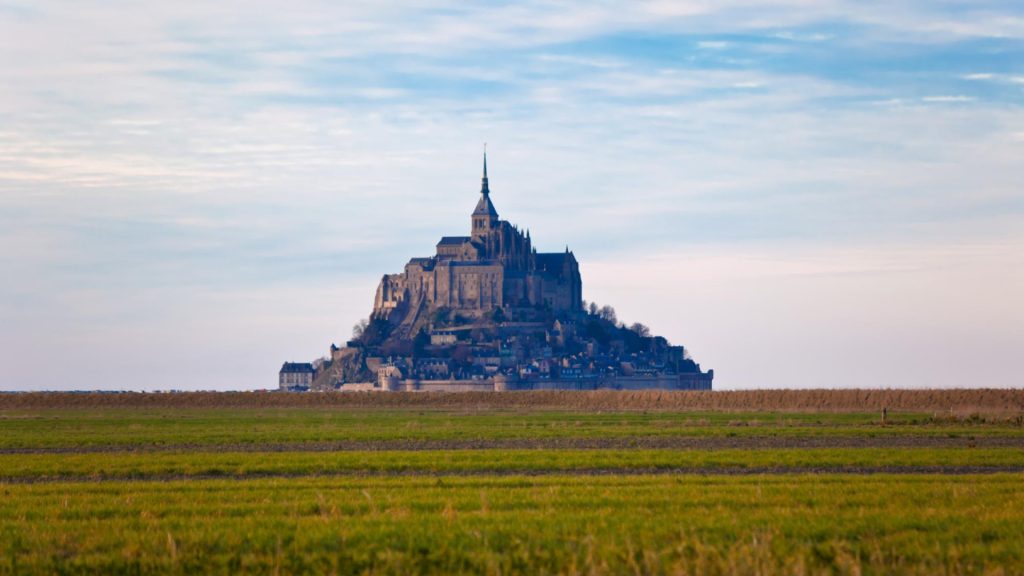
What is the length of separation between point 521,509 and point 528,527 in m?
2.00

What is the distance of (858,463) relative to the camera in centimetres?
2575

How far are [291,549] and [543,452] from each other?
1584 cm

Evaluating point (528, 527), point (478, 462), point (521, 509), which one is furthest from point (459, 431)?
point (528, 527)

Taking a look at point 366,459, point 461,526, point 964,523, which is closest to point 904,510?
point 964,523

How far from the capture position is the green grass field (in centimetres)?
1351

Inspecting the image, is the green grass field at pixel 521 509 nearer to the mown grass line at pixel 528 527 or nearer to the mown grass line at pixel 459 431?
the mown grass line at pixel 528 527

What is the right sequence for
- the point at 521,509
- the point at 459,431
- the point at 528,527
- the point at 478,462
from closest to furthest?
the point at 528,527 → the point at 521,509 → the point at 478,462 → the point at 459,431

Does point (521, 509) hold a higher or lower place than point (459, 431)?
lower

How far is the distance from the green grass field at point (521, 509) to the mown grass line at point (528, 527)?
0.04 metres

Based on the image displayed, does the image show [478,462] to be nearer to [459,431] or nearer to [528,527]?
[528,527]

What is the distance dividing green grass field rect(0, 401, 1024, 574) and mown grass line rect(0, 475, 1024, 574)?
0.04 m

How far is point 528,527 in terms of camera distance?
50.8ft

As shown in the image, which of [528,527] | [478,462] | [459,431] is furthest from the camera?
[459,431]

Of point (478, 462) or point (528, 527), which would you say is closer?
point (528, 527)
